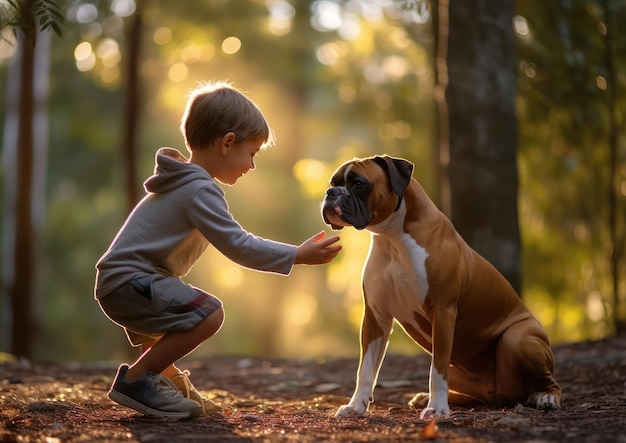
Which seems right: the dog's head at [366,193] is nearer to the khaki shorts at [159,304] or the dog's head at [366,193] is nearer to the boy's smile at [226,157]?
the boy's smile at [226,157]

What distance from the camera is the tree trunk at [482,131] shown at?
7090 millimetres

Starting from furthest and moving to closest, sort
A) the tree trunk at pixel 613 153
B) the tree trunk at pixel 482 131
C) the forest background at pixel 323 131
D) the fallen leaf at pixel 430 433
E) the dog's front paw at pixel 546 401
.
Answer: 1. the tree trunk at pixel 613 153
2. the forest background at pixel 323 131
3. the tree trunk at pixel 482 131
4. the dog's front paw at pixel 546 401
5. the fallen leaf at pixel 430 433

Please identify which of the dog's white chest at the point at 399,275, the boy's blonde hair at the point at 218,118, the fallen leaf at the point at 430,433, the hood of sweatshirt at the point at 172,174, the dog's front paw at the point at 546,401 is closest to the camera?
the fallen leaf at the point at 430,433

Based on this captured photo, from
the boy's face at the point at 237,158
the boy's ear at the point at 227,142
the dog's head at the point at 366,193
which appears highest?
the boy's ear at the point at 227,142

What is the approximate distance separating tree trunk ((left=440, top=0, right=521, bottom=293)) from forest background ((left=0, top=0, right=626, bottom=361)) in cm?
2

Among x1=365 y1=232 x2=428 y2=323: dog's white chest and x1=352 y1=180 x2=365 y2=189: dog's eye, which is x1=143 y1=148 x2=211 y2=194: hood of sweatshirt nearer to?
x1=352 y1=180 x2=365 y2=189: dog's eye

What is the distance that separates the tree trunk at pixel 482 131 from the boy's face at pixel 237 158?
2926 mm

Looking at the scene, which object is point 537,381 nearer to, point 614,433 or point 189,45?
point 614,433

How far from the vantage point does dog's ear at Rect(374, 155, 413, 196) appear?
464 cm

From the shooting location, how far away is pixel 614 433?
3686 millimetres

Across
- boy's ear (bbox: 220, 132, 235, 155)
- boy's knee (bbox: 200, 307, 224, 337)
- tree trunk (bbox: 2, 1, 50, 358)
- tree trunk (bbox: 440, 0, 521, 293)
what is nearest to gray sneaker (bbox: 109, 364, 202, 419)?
boy's knee (bbox: 200, 307, 224, 337)

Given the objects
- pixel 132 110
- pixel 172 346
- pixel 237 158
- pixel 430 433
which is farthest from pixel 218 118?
pixel 132 110

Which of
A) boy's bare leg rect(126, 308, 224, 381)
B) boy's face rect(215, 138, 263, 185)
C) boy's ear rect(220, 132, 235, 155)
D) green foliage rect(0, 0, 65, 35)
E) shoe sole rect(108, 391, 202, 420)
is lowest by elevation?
shoe sole rect(108, 391, 202, 420)

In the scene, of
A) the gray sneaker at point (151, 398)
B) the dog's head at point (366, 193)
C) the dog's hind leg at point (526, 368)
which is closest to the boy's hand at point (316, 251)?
the dog's head at point (366, 193)
